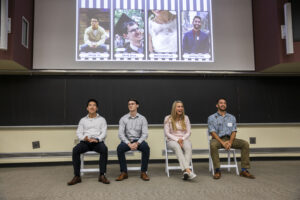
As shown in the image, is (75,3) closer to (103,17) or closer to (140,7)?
(103,17)

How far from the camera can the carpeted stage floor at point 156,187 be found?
8.48 ft

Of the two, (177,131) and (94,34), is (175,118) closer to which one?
(177,131)

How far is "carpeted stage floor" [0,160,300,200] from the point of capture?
8.48 ft

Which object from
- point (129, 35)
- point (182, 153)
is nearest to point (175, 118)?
point (182, 153)

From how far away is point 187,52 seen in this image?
499 cm

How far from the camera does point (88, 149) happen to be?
11.4 feet

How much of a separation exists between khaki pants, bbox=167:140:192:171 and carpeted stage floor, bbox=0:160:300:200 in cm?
23

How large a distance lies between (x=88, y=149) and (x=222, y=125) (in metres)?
2.10

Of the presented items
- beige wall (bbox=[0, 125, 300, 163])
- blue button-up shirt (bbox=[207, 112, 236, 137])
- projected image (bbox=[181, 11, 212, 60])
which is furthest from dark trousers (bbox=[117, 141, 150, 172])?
projected image (bbox=[181, 11, 212, 60])

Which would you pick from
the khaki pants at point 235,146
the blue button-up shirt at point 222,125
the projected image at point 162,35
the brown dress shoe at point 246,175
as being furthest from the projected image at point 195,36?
the brown dress shoe at point 246,175

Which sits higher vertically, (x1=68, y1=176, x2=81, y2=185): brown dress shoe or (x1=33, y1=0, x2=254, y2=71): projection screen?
(x1=33, y1=0, x2=254, y2=71): projection screen

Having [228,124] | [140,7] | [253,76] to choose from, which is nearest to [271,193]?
[228,124]

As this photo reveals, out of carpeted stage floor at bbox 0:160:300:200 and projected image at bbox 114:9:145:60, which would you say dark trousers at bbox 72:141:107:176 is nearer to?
carpeted stage floor at bbox 0:160:300:200

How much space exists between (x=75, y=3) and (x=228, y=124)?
3.78 metres
